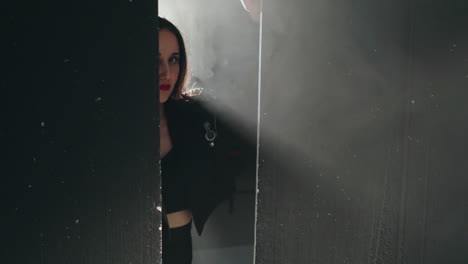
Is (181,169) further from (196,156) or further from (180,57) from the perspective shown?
(180,57)

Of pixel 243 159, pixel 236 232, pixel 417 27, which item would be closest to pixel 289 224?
Result: pixel 417 27

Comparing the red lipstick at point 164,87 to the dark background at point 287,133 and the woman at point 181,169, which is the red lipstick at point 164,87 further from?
the dark background at point 287,133

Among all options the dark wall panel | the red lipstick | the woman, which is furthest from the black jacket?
the dark wall panel

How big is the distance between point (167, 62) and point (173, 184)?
0.48 metres

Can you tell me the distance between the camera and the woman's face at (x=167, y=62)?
1268 millimetres

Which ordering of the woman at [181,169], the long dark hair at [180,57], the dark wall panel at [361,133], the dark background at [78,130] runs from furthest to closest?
1. the woman at [181,169]
2. the long dark hair at [180,57]
3. the dark wall panel at [361,133]
4. the dark background at [78,130]

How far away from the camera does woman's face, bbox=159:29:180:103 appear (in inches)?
49.9

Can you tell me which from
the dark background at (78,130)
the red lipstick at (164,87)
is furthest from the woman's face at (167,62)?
the dark background at (78,130)

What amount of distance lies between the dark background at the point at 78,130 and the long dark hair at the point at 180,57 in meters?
0.54

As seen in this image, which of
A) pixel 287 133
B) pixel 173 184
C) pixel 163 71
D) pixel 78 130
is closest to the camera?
pixel 78 130

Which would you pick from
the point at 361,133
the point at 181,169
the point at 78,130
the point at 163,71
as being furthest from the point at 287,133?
the point at 181,169

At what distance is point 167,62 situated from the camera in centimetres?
130

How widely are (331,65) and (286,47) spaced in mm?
116

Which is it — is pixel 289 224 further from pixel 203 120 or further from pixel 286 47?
pixel 203 120
